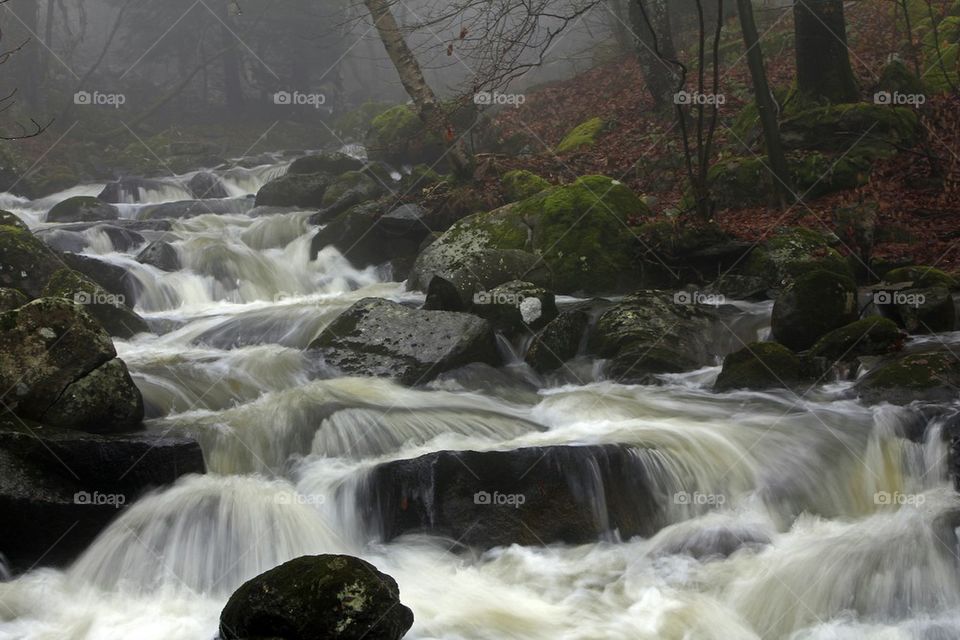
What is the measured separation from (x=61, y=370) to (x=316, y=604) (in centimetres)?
333

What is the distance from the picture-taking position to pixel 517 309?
9.22m

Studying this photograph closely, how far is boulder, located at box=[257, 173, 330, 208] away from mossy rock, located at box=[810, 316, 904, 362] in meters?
10.5

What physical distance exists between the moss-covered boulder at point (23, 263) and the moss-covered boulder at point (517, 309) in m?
4.93

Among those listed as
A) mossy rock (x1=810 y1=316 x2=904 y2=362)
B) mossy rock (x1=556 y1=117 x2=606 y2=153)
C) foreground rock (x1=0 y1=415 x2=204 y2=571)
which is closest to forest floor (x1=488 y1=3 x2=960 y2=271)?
mossy rock (x1=556 y1=117 x2=606 y2=153)

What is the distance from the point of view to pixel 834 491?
638cm

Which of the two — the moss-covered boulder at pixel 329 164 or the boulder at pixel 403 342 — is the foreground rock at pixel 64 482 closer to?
the boulder at pixel 403 342

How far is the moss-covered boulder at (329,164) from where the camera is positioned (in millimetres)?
17547

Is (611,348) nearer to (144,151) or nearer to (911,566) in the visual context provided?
(911,566)

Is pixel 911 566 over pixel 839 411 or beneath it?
beneath

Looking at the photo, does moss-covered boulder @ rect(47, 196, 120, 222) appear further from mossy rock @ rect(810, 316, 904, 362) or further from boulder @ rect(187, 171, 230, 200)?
mossy rock @ rect(810, 316, 904, 362)

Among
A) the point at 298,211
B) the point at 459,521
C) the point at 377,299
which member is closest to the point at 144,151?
the point at 298,211

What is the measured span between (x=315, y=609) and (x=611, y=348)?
4879mm

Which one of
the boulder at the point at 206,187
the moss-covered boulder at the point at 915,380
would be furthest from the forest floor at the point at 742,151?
the boulder at the point at 206,187

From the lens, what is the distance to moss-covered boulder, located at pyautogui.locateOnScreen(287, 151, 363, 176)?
17.5 m
